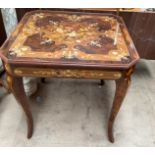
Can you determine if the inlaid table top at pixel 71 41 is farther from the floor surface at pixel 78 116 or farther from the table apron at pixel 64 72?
the floor surface at pixel 78 116

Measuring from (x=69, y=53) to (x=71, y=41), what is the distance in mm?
130

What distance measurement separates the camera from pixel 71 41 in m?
1.04

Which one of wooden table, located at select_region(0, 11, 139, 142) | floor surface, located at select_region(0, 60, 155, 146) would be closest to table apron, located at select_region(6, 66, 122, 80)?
wooden table, located at select_region(0, 11, 139, 142)

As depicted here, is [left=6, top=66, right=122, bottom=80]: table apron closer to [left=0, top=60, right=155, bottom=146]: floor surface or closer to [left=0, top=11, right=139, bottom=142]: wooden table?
[left=0, top=11, right=139, bottom=142]: wooden table

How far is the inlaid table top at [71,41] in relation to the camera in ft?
2.94

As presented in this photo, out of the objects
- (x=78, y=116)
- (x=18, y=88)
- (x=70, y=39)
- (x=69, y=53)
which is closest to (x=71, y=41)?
(x=70, y=39)

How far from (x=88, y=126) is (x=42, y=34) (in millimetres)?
742

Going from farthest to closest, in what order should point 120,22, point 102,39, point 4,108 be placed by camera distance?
point 4,108, point 120,22, point 102,39

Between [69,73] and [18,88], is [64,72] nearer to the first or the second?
[69,73]

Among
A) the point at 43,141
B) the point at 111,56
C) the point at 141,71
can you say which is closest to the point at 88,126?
the point at 43,141

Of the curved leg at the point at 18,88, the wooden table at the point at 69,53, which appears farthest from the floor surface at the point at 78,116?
the curved leg at the point at 18,88

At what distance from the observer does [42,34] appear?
109cm

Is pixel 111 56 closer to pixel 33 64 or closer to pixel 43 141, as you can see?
pixel 33 64

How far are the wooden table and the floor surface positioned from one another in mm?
159
